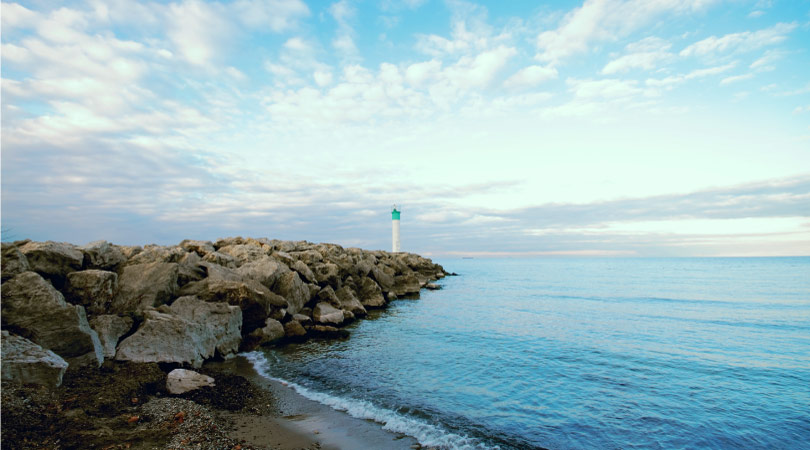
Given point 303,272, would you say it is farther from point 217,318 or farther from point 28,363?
point 28,363

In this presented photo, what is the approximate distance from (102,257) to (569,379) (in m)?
14.6

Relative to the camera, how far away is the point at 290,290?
1717 cm

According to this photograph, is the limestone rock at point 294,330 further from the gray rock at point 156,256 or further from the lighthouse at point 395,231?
the lighthouse at point 395,231

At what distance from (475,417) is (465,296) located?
25530mm

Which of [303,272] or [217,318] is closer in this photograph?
[217,318]

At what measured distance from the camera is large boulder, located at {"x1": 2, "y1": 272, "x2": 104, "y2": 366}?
798 centimetres

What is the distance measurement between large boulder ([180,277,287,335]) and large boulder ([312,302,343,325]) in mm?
2976

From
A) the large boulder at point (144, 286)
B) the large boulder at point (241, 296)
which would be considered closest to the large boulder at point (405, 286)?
the large boulder at point (241, 296)

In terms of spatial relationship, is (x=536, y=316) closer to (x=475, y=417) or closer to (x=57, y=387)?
(x=475, y=417)

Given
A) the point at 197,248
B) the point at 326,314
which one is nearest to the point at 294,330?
the point at 326,314

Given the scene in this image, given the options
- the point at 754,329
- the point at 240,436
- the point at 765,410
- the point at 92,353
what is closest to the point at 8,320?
the point at 92,353

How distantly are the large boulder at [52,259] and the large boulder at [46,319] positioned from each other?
9.16ft

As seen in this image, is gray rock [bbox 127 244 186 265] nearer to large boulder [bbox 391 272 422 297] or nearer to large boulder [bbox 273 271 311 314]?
large boulder [bbox 273 271 311 314]

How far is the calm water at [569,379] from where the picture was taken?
7.77 metres
